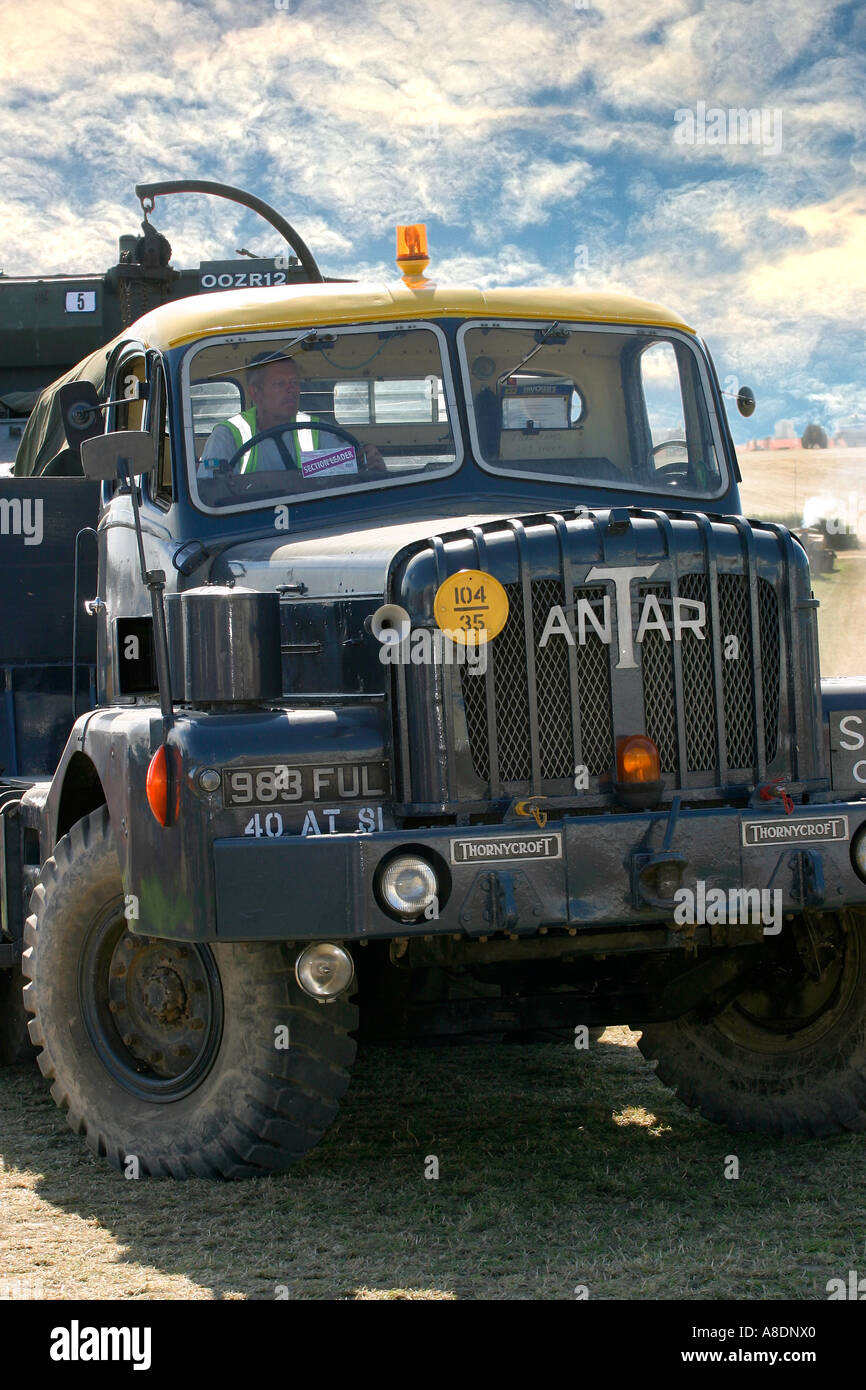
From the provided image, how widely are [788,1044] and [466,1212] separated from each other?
4.56 feet

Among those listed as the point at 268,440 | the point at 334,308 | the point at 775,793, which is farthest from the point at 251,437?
the point at 775,793

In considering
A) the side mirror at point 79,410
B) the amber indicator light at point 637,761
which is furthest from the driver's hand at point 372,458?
the amber indicator light at point 637,761

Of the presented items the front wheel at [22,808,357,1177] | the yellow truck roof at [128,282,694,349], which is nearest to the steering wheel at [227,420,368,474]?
the yellow truck roof at [128,282,694,349]

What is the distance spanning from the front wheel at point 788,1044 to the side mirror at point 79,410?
3036mm

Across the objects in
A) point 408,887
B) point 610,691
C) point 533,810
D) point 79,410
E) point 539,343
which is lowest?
point 408,887

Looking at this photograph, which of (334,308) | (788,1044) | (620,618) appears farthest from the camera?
(334,308)

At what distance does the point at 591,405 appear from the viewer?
6230 millimetres

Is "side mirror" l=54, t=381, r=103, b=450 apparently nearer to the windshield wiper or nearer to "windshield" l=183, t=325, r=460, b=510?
"windshield" l=183, t=325, r=460, b=510

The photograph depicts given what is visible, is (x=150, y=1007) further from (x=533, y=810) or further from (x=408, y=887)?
(x=533, y=810)

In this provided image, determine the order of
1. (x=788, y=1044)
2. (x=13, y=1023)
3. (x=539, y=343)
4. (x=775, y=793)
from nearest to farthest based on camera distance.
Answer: (x=775, y=793) → (x=788, y=1044) → (x=539, y=343) → (x=13, y=1023)

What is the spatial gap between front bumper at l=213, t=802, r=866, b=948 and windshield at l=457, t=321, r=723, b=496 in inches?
67.0

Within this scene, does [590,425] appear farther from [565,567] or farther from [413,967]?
[413,967]

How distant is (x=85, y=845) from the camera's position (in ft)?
17.5
